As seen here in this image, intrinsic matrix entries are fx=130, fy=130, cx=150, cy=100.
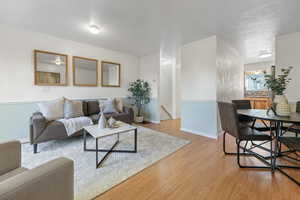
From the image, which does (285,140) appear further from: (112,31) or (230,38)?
(112,31)

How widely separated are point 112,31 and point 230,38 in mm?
2806

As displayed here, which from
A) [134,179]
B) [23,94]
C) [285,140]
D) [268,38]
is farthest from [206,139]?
[23,94]

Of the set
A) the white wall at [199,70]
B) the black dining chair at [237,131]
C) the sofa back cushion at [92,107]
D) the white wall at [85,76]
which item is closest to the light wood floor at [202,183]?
the black dining chair at [237,131]

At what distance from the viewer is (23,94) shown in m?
2.82

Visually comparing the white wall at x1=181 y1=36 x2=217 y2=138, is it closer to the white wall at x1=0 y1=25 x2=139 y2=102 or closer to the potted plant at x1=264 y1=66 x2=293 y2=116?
the potted plant at x1=264 y1=66 x2=293 y2=116

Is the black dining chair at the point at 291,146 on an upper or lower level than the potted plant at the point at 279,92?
lower

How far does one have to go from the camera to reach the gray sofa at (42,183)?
1.83 ft

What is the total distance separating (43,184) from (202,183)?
157 cm

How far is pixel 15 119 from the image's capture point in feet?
8.95

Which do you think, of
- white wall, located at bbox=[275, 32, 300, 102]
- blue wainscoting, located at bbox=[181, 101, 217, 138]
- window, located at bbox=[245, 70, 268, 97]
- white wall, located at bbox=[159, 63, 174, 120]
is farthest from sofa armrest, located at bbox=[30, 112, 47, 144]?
window, located at bbox=[245, 70, 268, 97]

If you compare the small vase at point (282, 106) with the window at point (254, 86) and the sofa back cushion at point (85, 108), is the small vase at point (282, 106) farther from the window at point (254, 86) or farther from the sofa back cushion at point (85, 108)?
the window at point (254, 86)

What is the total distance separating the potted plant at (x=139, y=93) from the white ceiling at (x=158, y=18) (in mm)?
1580

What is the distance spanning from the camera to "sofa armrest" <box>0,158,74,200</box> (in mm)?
557

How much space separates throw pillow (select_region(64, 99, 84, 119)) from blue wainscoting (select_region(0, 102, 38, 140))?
0.73 metres
